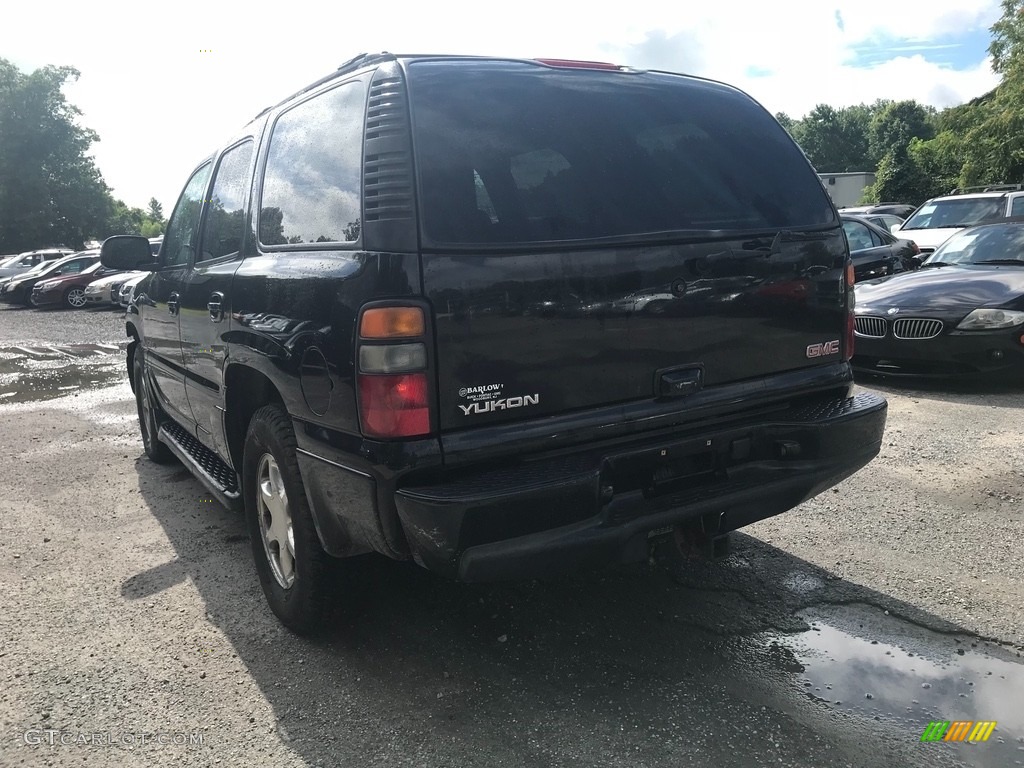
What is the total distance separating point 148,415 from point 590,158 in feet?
13.9

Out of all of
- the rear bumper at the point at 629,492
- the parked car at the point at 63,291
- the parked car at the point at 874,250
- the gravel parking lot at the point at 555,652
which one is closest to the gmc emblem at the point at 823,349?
the rear bumper at the point at 629,492

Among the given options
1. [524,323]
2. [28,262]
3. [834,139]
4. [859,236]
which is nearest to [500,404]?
[524,323]

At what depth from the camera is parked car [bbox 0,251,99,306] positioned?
25.1m

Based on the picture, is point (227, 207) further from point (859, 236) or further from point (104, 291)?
point (104, 291)

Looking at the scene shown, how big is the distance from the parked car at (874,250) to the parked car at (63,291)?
20.0 m

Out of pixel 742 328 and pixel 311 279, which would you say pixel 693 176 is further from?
pixel 311 279

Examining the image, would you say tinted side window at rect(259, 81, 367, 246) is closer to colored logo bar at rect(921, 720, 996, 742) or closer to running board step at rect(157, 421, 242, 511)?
running board step at rect(157, 421, 242, 511)

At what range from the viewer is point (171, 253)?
4.92 m

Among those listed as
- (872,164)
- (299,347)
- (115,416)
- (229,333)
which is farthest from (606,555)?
(872,164)

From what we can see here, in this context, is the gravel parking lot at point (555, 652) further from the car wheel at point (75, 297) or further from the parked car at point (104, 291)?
the car wheel at point (75, 297)

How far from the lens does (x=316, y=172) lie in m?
3.02

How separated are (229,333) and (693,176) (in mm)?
1924

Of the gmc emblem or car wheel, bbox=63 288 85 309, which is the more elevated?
the gmc emblem

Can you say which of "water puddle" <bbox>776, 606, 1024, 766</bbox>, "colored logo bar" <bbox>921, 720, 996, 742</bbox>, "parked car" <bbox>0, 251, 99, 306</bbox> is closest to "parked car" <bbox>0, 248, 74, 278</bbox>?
"parked car" <bbox>0, 251, 99, 306</bbox>
